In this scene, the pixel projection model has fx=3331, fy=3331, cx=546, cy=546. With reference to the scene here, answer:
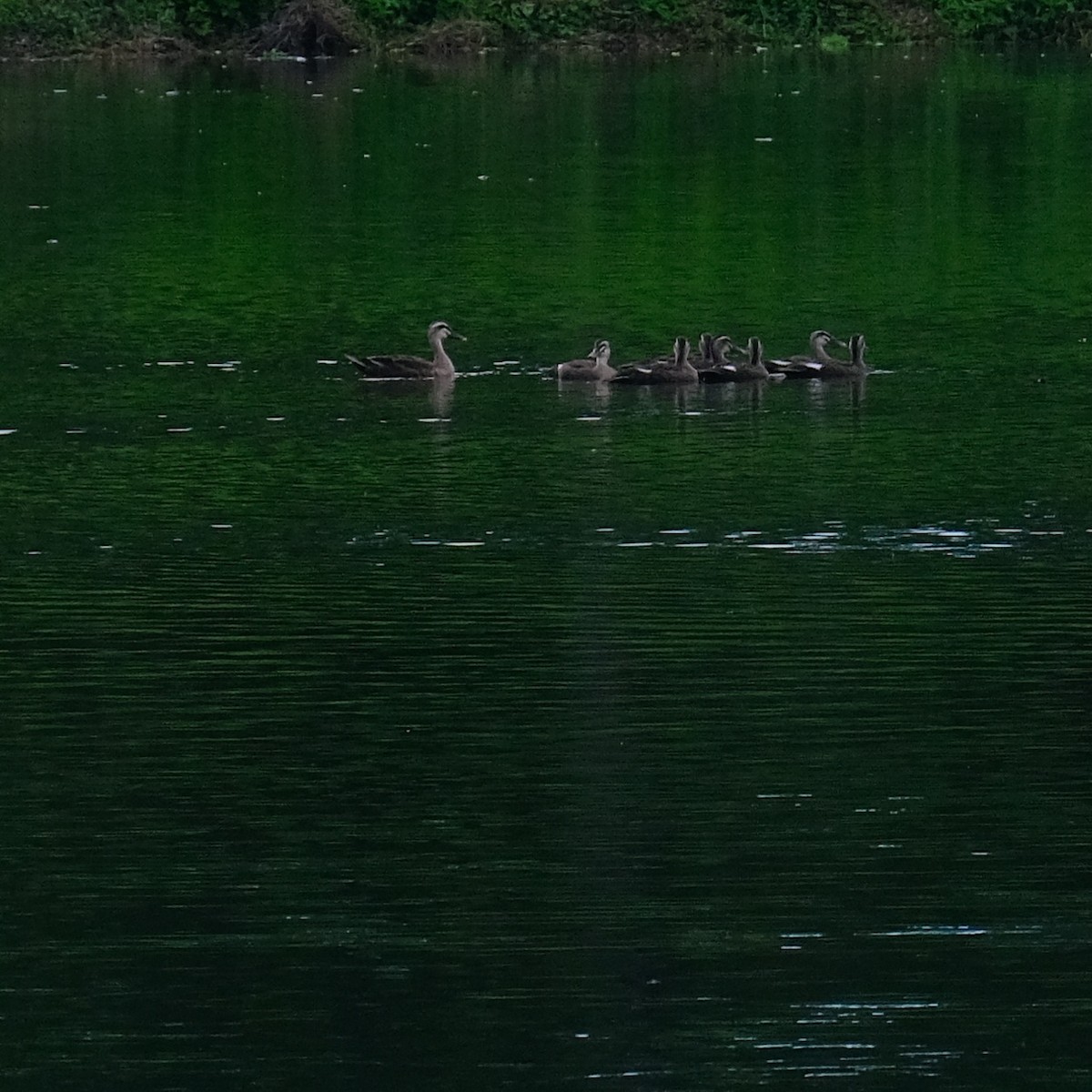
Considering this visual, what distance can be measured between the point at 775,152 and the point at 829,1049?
39110 millimetres

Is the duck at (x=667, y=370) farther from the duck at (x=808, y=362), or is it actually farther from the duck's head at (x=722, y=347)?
the duck at (x=808, y=362)

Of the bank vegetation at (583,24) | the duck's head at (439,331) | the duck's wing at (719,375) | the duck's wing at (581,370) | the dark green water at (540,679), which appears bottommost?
the dark green water at (540,679)

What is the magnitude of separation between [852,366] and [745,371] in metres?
0.85

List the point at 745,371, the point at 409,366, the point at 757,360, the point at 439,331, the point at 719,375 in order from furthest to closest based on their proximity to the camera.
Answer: the point at 439,331, the point at 757,360, the point at 745,371, the point at 719,375, the point at 409,366

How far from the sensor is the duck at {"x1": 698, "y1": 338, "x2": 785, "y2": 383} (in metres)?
26.3

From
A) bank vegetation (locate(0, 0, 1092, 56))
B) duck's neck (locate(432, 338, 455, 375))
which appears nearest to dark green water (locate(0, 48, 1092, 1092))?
duck's neck (locate(432, 338, 455, 375))

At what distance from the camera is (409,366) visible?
26078mm

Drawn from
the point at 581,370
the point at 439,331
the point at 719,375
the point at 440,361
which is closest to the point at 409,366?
the point at 440,361

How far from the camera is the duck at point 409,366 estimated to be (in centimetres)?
2606

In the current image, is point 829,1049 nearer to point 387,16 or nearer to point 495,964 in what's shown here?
point 495,964

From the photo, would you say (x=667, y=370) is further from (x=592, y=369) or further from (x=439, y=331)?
(x=439, y=331)

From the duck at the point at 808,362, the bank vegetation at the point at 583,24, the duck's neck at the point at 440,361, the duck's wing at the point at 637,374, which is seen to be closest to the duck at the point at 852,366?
the duck at the point at 808,362

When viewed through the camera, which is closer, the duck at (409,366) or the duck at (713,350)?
the duck at (409,366)

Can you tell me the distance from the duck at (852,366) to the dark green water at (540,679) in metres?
0.40
